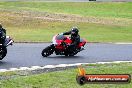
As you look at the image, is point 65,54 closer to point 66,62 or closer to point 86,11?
point 66,62

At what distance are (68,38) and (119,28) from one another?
755 inches

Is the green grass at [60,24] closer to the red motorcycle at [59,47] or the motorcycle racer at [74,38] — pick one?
the motorcycle racer at [74,38]

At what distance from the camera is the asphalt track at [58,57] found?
677 inches

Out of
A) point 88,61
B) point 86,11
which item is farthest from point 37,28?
point 88,61

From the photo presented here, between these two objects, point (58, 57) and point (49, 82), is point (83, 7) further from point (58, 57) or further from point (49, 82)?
point (49, 82)

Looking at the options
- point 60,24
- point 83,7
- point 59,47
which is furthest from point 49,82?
point 83,7

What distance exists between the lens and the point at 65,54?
19531 mm

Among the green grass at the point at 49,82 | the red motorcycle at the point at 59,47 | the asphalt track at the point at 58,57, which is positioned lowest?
the asphalt track at the point at 58,57

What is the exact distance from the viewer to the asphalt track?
17188 mm

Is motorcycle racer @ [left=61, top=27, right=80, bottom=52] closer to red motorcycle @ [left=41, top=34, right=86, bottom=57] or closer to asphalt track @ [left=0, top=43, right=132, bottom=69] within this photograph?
red motorcycle @ [left=41, top=34, right=86, bottom=57]

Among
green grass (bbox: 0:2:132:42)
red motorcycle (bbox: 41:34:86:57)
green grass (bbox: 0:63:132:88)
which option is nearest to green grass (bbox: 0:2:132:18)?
green grass (bbox: 0:2:132:42)

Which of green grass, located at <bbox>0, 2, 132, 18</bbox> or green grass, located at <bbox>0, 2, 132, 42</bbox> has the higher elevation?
green grass, located at <bbox>0, 2, 132, 42</bbox>

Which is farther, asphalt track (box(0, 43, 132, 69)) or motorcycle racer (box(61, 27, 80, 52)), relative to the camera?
motorcycle racer (box(61, 27, 80, 52))

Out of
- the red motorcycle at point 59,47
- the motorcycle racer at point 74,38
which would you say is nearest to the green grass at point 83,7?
the motorcycle racer at point 74,38
